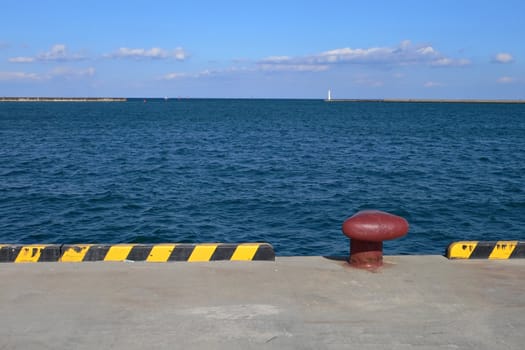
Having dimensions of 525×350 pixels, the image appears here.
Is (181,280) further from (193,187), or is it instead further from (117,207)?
(193,187)

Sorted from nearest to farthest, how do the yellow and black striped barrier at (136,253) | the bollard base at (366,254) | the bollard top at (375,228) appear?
the bollard top at (375,228), the bollard base at (366,254), the yellow and black striped barrier at (136,253)

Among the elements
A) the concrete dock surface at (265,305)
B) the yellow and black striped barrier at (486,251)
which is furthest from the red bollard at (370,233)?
the yellow and black striped barrier at (486,251)

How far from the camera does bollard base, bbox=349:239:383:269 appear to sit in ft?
22.7

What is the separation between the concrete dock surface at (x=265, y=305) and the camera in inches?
192

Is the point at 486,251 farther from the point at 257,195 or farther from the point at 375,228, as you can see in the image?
the point at 257,195

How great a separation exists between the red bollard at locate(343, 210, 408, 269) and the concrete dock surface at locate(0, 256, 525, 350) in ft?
0.68

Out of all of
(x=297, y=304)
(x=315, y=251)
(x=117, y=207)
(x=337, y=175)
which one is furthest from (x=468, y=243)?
(x=337, y=175)

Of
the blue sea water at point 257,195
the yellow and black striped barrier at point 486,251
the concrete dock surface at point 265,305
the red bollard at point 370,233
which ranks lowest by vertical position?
the blue sea water at point 257,195

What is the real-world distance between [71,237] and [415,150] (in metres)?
32.7

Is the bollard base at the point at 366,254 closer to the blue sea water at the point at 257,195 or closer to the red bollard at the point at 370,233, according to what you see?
the red bollard at the point at 370,233

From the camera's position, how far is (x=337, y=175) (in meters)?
29.0

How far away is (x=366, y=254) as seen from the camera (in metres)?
6.94

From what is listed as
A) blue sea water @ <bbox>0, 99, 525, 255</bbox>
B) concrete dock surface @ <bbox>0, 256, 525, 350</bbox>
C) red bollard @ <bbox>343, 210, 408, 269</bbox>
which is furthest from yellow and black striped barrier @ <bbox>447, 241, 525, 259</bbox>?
blue sea water @ <bbox>0, 99, 525, 255</bbox>

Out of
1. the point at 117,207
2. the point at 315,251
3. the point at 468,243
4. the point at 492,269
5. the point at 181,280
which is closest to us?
the point at 181,280
